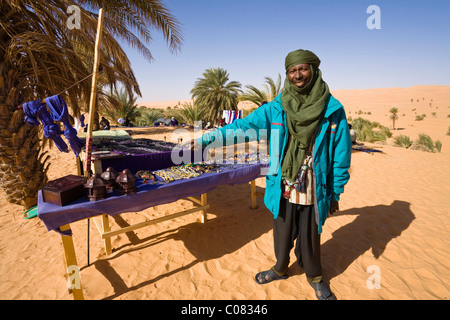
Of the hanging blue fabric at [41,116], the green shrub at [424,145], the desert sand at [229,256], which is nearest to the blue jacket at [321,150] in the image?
the desert sand at [229,256]

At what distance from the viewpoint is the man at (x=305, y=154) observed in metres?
1.92

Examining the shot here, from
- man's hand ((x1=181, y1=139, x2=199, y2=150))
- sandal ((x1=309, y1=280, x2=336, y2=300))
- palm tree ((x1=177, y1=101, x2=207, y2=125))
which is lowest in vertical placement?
sandal ((x1=309, y1=280, x2=336, y2=300))

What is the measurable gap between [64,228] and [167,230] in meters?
1.79

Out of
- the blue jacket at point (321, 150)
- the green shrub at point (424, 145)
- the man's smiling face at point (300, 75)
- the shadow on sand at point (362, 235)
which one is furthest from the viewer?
the green shrub at point (424, 145)

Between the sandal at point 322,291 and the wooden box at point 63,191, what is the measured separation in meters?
2.63

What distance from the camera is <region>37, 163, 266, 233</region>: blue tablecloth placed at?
190 centimetres

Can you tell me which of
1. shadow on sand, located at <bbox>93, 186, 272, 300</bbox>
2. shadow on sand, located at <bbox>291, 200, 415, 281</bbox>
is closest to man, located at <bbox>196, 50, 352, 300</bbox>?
shadow on sand, located at <bbox>291, 200, 415, 281</bbox>

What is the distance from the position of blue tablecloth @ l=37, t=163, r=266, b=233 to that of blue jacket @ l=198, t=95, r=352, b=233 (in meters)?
0.92

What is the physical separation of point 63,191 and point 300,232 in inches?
89.9

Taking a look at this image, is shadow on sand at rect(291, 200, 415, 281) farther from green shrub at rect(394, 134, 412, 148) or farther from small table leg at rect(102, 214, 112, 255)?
green shrub at rect(394, 134, 412, 148)

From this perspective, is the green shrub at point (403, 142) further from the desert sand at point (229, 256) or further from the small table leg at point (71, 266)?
the small table leg at point (71, 266)

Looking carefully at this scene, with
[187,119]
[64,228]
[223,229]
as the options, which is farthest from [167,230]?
[187,119]
